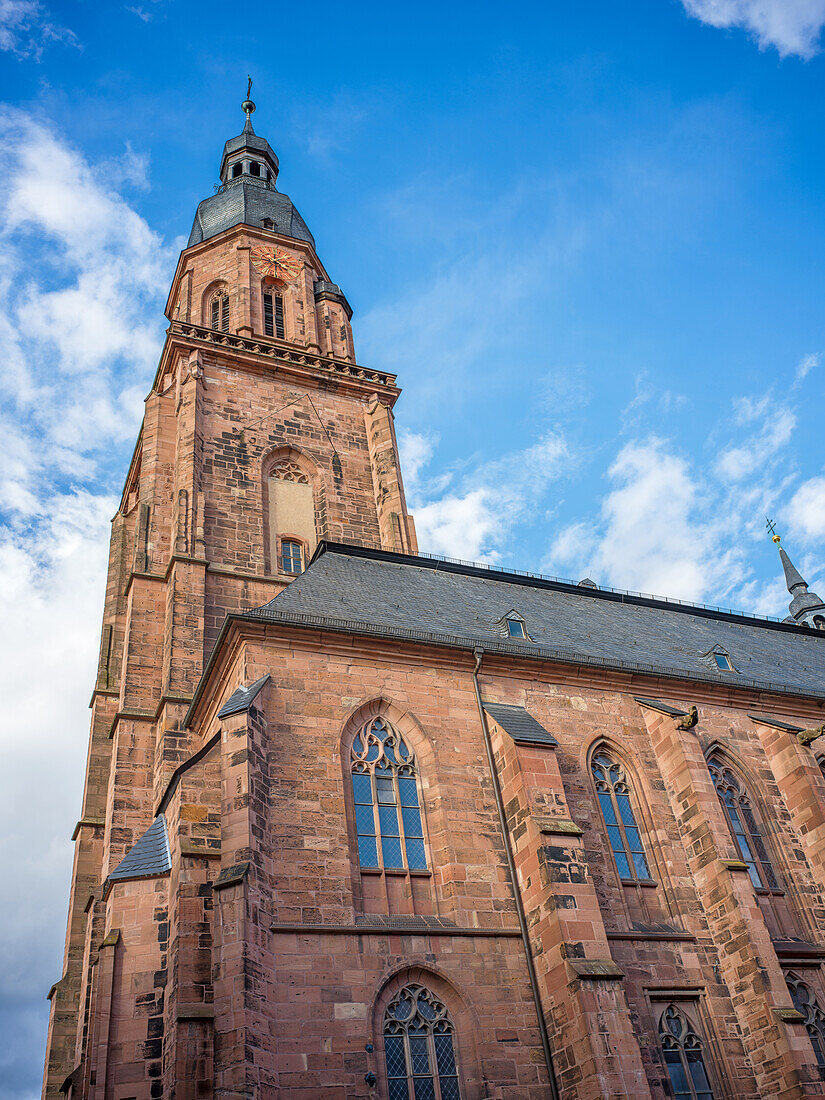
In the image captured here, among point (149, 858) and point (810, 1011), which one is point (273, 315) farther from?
point (810, 1011)

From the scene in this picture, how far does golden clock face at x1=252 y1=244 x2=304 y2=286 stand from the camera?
30.7 m

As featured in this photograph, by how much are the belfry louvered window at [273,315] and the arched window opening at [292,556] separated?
8287 millimetres

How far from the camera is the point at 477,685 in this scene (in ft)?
54.1

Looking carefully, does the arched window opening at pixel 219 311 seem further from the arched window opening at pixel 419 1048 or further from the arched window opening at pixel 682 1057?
the arched window opening at pixel 682 1057

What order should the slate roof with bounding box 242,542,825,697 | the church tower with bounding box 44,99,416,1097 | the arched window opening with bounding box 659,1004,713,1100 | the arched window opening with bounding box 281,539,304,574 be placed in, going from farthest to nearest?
the arched window opening with bounding box 281,539,304,574 → the church tower with bounding box 44,99,416,1097 → the slate roof with bounding box 242,542,825,697 → the arched window opening with bounding box 659,1004,713,1100

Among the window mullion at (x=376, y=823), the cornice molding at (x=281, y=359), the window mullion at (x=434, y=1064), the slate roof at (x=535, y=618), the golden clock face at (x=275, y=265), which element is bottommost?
the window mullion at (x=434, y=1064)

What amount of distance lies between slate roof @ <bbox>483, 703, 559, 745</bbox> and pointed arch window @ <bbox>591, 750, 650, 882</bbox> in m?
1.16

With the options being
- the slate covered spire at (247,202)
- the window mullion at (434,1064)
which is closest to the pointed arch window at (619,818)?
the window mullion at (434,1064)

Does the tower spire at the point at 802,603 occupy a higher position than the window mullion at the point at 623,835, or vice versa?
the tower spire at the point at 802,603

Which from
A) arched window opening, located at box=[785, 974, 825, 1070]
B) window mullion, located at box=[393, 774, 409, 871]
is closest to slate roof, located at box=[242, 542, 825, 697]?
window mullion, located at box=[393, 774, 409, 871]

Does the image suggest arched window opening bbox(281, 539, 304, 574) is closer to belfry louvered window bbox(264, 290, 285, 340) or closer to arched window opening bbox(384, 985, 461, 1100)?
belfry louvered window bbox(264, 290, 285, 340)

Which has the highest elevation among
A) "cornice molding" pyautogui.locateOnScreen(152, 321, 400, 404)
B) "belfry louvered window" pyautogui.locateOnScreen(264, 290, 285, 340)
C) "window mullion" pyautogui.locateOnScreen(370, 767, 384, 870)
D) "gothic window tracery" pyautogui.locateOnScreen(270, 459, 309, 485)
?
"belfry louvered window" pyautogui.locateOnScreen(264, 290, 285, 340)

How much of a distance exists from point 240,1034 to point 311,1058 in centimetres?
107

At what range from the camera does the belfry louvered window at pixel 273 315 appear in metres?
29.6
